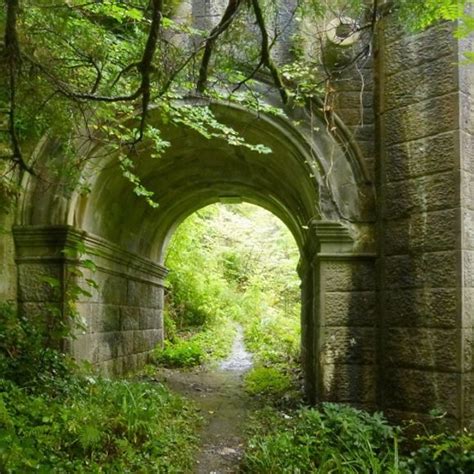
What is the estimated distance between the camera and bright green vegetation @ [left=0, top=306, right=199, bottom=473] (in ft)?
12.1

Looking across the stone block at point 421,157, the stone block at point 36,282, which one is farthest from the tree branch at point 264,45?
the stone block at point 36,282

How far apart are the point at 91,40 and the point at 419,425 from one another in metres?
4.32

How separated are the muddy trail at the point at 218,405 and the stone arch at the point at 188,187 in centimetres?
96

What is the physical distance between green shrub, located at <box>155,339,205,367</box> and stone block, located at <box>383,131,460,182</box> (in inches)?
262

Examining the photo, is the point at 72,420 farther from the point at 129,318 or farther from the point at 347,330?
the point at 129,318

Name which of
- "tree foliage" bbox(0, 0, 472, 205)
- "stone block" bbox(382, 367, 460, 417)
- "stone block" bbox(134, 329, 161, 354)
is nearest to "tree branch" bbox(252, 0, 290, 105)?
"tree foliage" bbox(0, 0, 472, 205)

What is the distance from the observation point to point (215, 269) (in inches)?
784

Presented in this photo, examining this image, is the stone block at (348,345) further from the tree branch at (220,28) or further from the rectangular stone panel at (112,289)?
the rectangular stone panel at (112,289)

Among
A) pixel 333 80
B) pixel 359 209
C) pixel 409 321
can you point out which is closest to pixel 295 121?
pixel 333 80

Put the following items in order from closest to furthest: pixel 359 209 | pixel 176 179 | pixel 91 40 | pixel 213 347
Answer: pixel 91 40
pixel 359 209
pixel 176 179
pixel 213 347

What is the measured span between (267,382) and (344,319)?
12.5ft

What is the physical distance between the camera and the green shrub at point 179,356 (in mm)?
10430

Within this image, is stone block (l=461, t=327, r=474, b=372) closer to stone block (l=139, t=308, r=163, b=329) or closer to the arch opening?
stone block (l=139, t=308, r=163, b=329)

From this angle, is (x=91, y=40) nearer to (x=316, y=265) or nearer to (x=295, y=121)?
(x=295, y=121)
